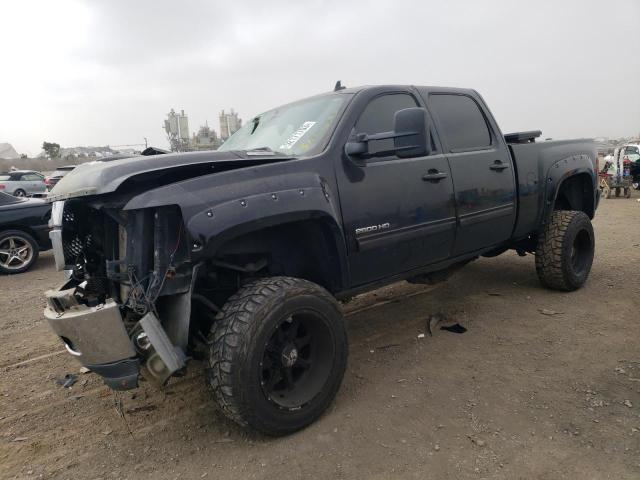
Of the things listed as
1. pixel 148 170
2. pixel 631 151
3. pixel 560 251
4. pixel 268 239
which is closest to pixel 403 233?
pixel 268 239

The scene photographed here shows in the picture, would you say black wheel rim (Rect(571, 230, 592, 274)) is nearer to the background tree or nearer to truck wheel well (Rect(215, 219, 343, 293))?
truck wheel well (Rect(215, 219, 343, 293))

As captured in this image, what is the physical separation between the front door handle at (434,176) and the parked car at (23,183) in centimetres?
2067

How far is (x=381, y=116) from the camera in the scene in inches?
133

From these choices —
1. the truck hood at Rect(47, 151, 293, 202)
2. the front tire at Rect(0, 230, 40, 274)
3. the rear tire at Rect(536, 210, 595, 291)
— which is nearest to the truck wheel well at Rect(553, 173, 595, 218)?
the rear tire at Rect(536, 210, 595, 291)

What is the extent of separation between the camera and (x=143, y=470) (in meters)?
2.40

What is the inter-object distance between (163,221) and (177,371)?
2.47 ft

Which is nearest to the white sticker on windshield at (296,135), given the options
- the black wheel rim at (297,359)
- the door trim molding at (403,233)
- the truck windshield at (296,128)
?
the truck windshield at (296,128)

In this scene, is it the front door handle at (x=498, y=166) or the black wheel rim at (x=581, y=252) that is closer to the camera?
the front door handle at (x=498, y=166)

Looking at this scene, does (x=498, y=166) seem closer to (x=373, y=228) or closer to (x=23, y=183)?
(x=373, y=228)

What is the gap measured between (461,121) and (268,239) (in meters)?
2.12

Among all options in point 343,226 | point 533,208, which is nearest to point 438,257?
point 343,226

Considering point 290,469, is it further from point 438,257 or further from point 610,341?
point 610,341

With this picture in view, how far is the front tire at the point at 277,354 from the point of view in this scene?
2.37m

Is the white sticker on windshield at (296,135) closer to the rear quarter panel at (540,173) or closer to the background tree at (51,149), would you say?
the rear quarter panel at (540,173)
